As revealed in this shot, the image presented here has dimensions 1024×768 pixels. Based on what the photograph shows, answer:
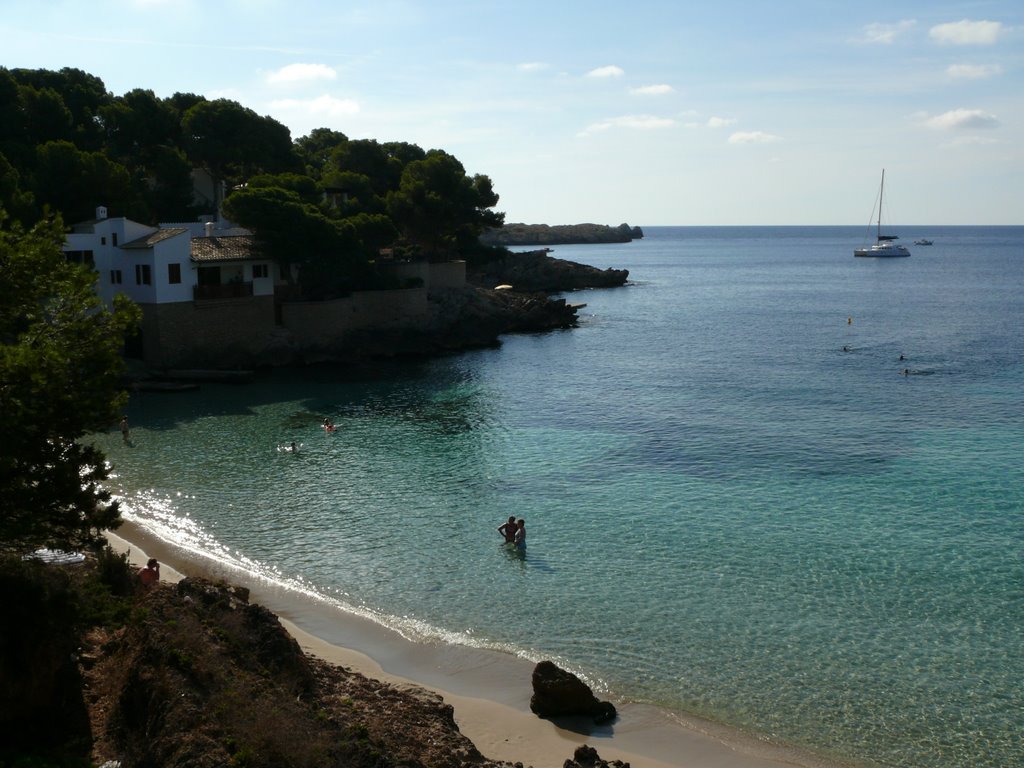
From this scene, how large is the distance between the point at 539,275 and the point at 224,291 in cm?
6367

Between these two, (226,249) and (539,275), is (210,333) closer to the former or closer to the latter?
(226,249)

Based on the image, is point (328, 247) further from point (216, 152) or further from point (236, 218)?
point (216, 152)

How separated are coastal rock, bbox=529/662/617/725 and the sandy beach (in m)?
0.22

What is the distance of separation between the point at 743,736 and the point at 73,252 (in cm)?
4845

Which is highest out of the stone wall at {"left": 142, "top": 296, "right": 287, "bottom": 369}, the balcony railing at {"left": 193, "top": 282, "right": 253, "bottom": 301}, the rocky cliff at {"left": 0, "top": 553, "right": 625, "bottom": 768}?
the balcony railing at {"left": 193, "top": 282, "right": 253, "bottom": 301}

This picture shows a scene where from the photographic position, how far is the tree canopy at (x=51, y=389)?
44.9ft

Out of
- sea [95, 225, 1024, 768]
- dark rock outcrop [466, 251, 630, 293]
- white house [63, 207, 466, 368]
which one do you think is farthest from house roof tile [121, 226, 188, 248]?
dark rock outcrop [466, 251, 630, 293]

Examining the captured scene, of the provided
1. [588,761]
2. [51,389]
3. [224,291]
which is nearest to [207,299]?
[224,291]

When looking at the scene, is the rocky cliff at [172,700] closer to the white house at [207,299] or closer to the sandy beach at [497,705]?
the sandy beach at [497,705]

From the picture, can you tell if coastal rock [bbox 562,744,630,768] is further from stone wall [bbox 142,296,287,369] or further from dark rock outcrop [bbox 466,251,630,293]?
dark rock outcrop [bbox 466,251,630,293]

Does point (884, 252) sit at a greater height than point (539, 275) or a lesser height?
greater

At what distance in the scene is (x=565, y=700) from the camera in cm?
1762

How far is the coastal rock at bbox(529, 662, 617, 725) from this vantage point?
17641 mm

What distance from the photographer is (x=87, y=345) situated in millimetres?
15031
